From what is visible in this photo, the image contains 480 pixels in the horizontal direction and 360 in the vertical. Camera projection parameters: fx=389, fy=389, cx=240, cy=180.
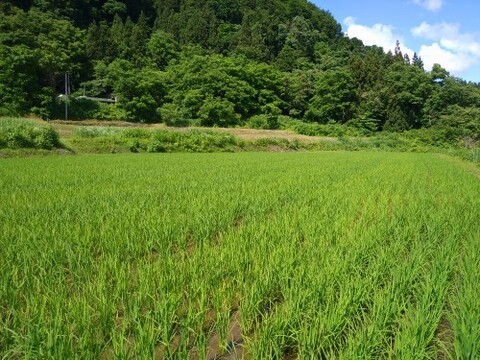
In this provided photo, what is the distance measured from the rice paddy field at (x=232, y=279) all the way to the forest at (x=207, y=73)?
2866cm

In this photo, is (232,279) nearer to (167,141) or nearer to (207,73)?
(167,141)

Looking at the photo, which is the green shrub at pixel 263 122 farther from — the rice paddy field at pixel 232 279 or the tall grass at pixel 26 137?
the rice paddy field at pixel 232 279

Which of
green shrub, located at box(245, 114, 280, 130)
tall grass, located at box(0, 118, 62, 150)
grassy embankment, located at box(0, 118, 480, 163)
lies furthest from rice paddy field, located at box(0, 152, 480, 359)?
green shrub, located at box(245, 114, 280, 130)

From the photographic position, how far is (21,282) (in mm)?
2541

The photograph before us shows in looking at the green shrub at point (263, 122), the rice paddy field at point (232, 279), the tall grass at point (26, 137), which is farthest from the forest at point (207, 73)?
the rice paddy field at point (232, 279)

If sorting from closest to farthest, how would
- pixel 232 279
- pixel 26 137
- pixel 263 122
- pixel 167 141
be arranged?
pixel 232 279, pixel 26 137, pixel 167 141, pixel 263 122

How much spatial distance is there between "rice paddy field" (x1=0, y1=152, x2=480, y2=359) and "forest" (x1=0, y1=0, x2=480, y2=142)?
94.0 feet

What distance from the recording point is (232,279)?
2.78m

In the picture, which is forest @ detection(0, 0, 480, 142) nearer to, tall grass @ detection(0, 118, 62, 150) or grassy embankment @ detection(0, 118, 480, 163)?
grassy embankment @ detection(0, 118, 480, 163)

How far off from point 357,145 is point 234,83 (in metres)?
16.1

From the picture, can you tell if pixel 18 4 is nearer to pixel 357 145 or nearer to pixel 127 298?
pixel 357 145

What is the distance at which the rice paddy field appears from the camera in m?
1.93

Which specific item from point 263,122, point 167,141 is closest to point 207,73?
point 263,122

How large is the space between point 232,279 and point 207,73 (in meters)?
42.9
